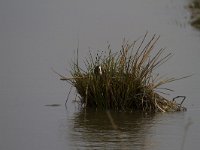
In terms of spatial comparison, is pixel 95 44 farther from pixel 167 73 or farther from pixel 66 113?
pixel 66 113

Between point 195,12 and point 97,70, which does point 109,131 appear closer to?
point 97,70

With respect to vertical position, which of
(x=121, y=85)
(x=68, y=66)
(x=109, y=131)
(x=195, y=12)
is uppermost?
(x=195, y=12)

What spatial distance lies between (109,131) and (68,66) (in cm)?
613

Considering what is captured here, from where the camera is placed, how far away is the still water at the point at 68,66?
31.3ft

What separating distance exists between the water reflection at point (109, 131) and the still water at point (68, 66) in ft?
0.04

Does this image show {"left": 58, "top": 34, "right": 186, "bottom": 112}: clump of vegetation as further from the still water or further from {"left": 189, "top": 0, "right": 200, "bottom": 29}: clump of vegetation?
{"left": 189, "top": 0, "right": 200, "bottom": 29}: clump of vegetation

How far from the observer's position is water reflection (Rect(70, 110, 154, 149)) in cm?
903

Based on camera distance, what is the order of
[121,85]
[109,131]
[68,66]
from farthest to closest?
A: 1. [68,66]
2. [121,85]
3. [109,131]

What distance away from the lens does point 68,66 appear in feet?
52.2

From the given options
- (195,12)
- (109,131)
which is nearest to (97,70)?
(109,131)

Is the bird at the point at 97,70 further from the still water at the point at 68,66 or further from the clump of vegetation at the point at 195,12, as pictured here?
the clump of vegetation at the point at 195,12

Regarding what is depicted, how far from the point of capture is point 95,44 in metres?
19.4

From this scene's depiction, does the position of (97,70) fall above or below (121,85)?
above

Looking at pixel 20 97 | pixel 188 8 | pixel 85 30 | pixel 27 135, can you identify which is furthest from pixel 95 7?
pixel 27 135
